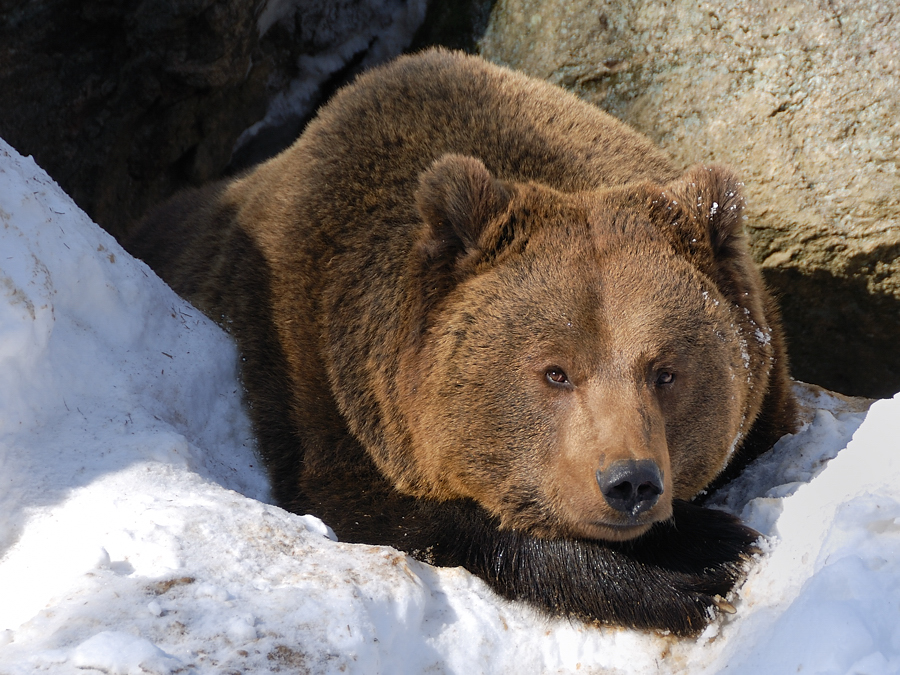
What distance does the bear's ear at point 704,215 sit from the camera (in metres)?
3.50

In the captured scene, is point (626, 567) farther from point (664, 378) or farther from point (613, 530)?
point (664, 378)

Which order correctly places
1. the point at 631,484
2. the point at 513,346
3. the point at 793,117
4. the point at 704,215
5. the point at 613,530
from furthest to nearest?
1. the point at 793,117
2. the point at 704,215
3. the point at 513,346
4. the point at 613,530
5. the point at 631,484

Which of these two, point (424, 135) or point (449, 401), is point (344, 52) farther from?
point (449, 401)

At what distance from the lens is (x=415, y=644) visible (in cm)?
270

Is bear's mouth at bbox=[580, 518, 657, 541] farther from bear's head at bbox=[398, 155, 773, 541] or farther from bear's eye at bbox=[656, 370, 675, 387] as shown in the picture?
bear's eye at bbox=[656, 370, 675, 387]

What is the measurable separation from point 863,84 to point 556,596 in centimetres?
373

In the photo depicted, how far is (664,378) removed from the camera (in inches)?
126

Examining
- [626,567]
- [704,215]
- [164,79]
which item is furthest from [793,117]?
[164,79]

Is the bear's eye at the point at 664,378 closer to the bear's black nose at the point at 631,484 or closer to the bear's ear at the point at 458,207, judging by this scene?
the bear's black nose at the point at 631,484

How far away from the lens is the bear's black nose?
9.27ft

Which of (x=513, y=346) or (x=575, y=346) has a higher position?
(x=575, y=346)

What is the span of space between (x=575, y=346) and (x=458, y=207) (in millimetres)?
750

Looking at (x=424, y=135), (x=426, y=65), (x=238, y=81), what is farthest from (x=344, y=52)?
(x=424, y=135)

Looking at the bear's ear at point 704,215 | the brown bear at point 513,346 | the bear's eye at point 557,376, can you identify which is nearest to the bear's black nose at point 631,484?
the brown bear at point 513,346
